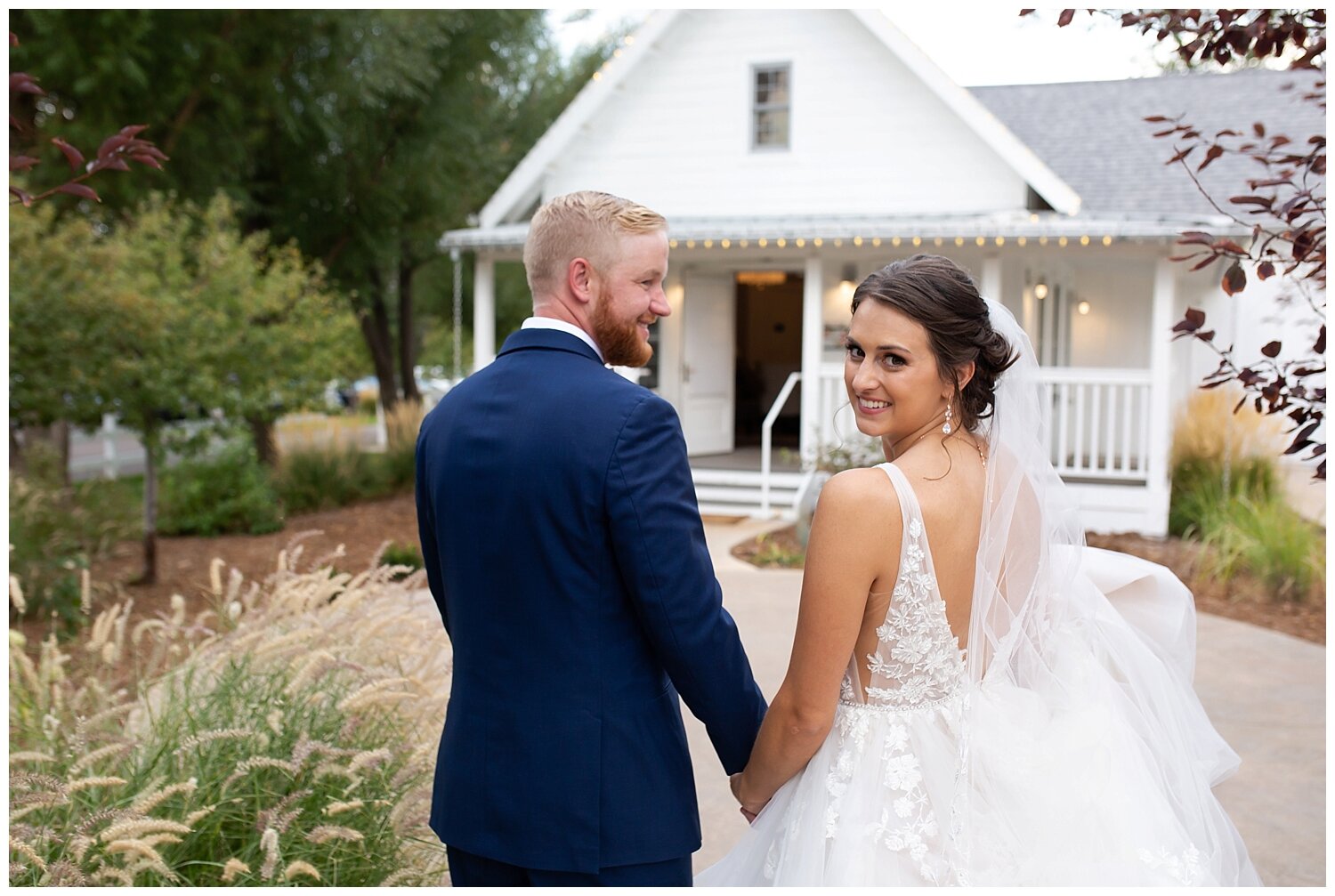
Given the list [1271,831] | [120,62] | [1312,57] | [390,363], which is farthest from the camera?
[390,363]

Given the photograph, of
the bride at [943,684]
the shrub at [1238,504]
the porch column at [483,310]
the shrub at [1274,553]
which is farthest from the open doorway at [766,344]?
the bride at [943,684]

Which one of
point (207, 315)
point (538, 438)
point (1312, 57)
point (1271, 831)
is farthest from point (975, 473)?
point (207, 315)

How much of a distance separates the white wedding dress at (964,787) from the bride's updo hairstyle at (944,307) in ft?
0.95

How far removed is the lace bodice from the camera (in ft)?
8.23

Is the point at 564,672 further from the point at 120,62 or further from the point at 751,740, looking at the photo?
the point at 120,62

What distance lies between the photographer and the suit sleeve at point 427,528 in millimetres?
2686

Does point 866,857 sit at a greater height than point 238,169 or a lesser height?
lesser

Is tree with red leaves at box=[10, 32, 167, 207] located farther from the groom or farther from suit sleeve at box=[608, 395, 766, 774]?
suit sleeve at box=[608, 395, 766, 774]

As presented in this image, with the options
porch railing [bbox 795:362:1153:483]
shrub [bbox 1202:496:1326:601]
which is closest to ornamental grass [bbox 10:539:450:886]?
shrub [bbox 1202:496:1326:601]

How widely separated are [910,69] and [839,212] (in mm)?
1859

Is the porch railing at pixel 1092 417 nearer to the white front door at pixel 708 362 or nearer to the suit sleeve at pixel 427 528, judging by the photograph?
the white front door at pixel 708 362

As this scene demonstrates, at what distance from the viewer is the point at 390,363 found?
24.0m

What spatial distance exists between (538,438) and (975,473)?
102cm

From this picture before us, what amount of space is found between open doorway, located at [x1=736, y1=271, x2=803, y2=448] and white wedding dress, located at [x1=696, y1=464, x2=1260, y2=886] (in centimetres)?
1818
